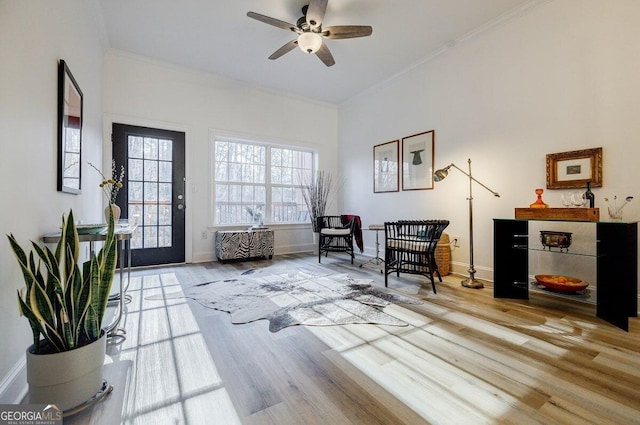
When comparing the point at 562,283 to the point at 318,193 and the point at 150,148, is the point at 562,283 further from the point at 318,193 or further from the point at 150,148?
the point at 150,148

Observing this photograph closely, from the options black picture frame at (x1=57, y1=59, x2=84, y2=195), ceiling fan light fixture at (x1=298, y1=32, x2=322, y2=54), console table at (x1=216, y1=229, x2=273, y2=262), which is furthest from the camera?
console table at (x1=216, y1=229, x2=273, y2=262)

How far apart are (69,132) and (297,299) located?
7.63ft

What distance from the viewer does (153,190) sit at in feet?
13.9

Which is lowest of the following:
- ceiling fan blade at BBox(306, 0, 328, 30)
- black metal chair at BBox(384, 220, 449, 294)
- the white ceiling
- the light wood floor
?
the light wood floor

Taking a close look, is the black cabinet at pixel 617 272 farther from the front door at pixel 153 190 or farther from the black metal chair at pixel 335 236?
the front door at pixel 153 190

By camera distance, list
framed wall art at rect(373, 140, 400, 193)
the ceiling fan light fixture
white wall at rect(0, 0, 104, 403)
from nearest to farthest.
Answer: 1. white wall at rect(0, 0, 104, 403)
2. the ceiling fan light fixture
3. framed wall art at rect(373, 140, 400, 193)

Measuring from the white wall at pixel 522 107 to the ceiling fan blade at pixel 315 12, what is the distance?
6.74 ft

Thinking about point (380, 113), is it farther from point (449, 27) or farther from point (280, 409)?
point (280, 409)

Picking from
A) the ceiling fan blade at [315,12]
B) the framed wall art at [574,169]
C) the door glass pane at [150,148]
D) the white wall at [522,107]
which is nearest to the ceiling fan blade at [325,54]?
the ceiling fan blade at [315,12]

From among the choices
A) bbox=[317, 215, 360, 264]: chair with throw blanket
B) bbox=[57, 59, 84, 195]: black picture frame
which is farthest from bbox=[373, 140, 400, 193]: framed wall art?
bbox=[57, 59, 84, 195]: black picture frame

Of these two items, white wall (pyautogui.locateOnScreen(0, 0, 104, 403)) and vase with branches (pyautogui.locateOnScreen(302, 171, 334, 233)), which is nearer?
white wall (pyautogui.locateOnScreen(0, 0, 104, 403))

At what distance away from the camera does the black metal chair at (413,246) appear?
306 centimetres

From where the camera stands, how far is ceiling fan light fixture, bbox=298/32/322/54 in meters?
2.99

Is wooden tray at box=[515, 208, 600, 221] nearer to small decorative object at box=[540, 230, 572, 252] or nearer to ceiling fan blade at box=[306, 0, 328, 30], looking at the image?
small decorative object at box=[540, 230, 572, 252]
